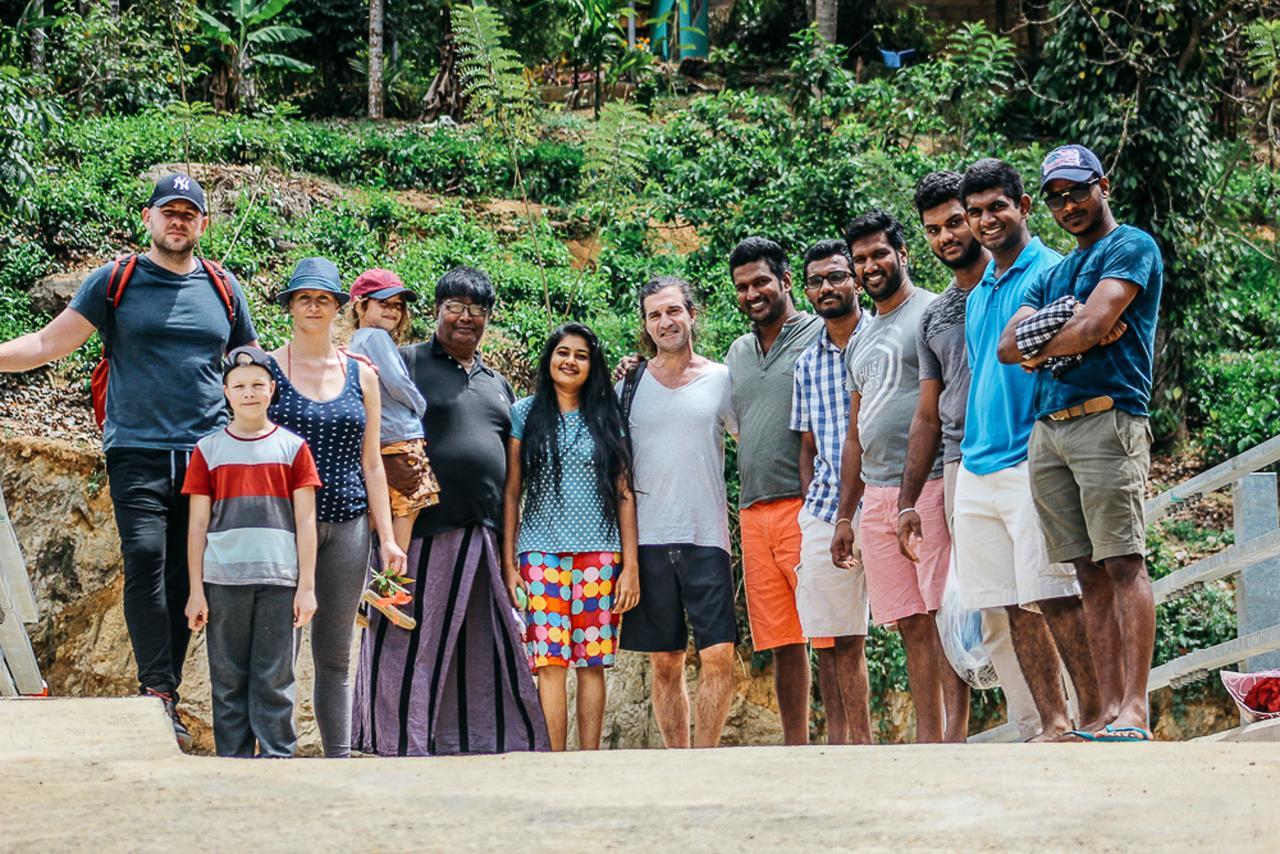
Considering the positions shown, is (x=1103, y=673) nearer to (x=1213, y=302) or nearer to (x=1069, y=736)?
(x=1069, y=736)

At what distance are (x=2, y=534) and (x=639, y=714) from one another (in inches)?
210

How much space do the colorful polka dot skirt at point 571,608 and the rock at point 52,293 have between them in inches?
266

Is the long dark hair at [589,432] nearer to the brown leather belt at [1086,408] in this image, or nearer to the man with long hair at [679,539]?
the man with long hair at [679,539]

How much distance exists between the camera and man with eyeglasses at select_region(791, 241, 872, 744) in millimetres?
5621

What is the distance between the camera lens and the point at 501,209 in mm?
15438

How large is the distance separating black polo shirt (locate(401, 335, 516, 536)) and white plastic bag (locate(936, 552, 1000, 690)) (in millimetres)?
1768

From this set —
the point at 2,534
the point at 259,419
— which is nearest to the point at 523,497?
the point at 259,419

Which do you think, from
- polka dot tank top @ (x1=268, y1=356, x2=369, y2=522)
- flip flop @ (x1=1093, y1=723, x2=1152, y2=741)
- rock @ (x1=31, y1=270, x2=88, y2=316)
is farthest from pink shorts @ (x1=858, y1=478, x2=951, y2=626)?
rock @ (x1=31, y1=270, x2=88, y2=316)

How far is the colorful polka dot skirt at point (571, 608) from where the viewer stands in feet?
18.8

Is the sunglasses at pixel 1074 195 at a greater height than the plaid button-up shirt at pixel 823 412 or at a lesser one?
greater

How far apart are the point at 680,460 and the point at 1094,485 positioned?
1934 mm

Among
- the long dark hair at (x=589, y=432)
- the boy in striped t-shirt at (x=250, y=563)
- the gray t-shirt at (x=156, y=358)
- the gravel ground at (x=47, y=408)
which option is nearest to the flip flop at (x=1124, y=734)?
the long dark hair at (x=589, y=432)

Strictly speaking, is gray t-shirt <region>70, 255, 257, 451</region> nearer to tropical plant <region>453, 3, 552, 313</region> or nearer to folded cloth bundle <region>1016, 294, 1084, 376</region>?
folded cloth bundle <region>1016, 294, 1084, 376</region>

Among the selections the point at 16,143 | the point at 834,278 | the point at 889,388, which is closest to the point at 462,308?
the point at 834,278
